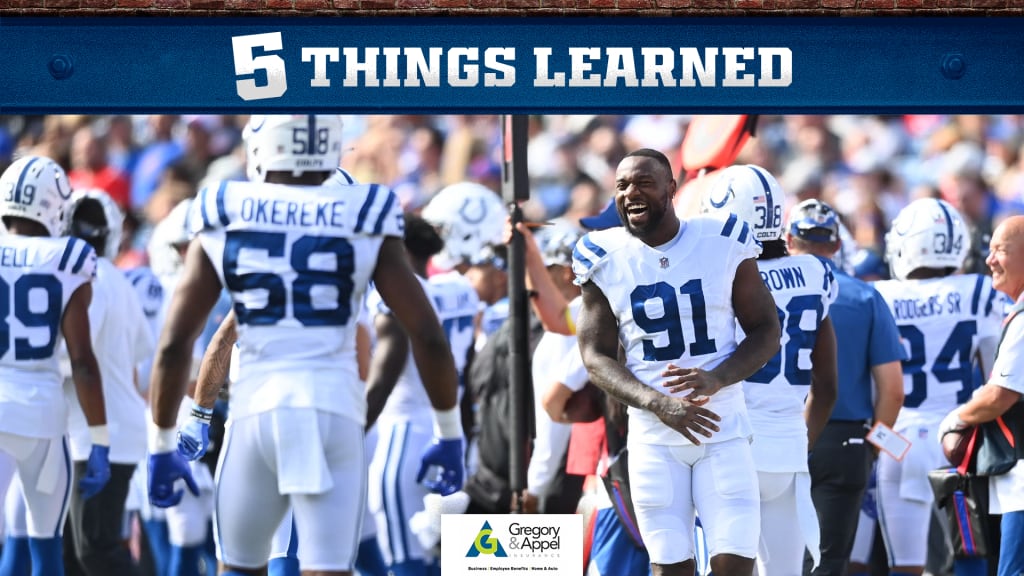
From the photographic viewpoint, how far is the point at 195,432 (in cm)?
662

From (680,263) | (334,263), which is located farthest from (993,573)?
(334,263)

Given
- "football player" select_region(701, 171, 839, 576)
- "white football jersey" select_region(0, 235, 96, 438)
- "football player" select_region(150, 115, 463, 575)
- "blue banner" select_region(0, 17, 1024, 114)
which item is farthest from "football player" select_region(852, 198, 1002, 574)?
"white football jersey" select_region(0, 235, 96, 438)

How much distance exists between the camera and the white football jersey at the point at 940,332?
8562 millimetres

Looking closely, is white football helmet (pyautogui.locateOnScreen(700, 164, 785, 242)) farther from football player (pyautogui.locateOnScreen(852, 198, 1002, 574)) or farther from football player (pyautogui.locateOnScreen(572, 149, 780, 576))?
football player (pyautogui.locateOnScreen(852, 198, 1002, 574))

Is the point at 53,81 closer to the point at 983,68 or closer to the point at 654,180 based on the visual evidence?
the point at 654,180

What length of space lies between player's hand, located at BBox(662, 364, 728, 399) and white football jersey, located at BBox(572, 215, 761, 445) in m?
0.09

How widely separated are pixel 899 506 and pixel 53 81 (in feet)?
15.0

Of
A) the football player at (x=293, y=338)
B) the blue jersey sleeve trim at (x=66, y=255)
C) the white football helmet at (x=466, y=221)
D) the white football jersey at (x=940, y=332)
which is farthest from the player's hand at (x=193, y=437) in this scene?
the white football jersey at (x=940, y=332)

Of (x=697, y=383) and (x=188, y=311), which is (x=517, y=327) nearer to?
(x=697, y=383)

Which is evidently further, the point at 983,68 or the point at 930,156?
the point at 930,156

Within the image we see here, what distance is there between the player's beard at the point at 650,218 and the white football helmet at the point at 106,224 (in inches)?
132

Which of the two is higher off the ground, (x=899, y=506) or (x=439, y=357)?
(x=439, y=357)

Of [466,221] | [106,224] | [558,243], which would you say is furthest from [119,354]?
[558,243]

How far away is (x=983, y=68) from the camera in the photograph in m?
7.39
